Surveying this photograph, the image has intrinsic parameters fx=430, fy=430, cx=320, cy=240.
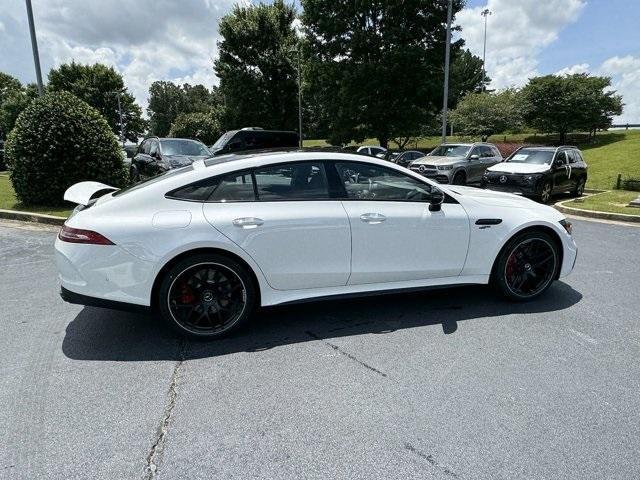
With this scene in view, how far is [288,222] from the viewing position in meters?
3.51

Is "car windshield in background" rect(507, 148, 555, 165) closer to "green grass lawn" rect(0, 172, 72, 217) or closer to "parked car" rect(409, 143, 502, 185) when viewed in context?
"parked car" rect(409, 143, 502, 185)

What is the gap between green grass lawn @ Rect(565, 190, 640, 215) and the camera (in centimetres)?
975

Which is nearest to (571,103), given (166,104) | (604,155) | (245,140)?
(604,155)

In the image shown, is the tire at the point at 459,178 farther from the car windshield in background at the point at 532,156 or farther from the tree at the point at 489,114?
the tree at the point at 489,114

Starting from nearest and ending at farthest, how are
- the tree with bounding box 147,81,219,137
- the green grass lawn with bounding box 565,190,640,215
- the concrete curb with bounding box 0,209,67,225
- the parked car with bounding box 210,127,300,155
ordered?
the concrete curb with bounding box 0,209,67,225, the green grass lawn with bounding box 565,190,640,215, the parked car with bounding box 210,127,300,155, the tree with bounding box 147,81,219,137

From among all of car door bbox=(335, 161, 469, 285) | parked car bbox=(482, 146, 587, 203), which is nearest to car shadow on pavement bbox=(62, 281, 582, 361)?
car door bbox=(335, 161, 469, 285)

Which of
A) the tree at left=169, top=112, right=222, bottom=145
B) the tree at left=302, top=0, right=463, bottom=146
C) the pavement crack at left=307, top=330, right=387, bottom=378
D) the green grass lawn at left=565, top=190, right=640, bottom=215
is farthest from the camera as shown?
the tree at left=169, top=112, right=222, bottom=145

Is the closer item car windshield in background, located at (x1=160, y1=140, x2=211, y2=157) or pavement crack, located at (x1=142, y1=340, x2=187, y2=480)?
pavement crack, located at (x1=142, y1=340, x2=187, y2=480)

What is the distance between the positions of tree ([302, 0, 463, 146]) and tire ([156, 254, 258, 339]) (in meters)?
24.8

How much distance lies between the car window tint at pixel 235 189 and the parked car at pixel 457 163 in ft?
34.5

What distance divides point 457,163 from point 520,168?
2.18 meters

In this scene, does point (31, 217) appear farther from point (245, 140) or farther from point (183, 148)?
point (245, 140)

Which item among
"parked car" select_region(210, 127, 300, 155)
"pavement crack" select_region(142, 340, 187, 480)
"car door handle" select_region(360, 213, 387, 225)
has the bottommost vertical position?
"pavement crack" select_region(142, 340, 187, 480)

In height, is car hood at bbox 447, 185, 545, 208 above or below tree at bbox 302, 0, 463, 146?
below
